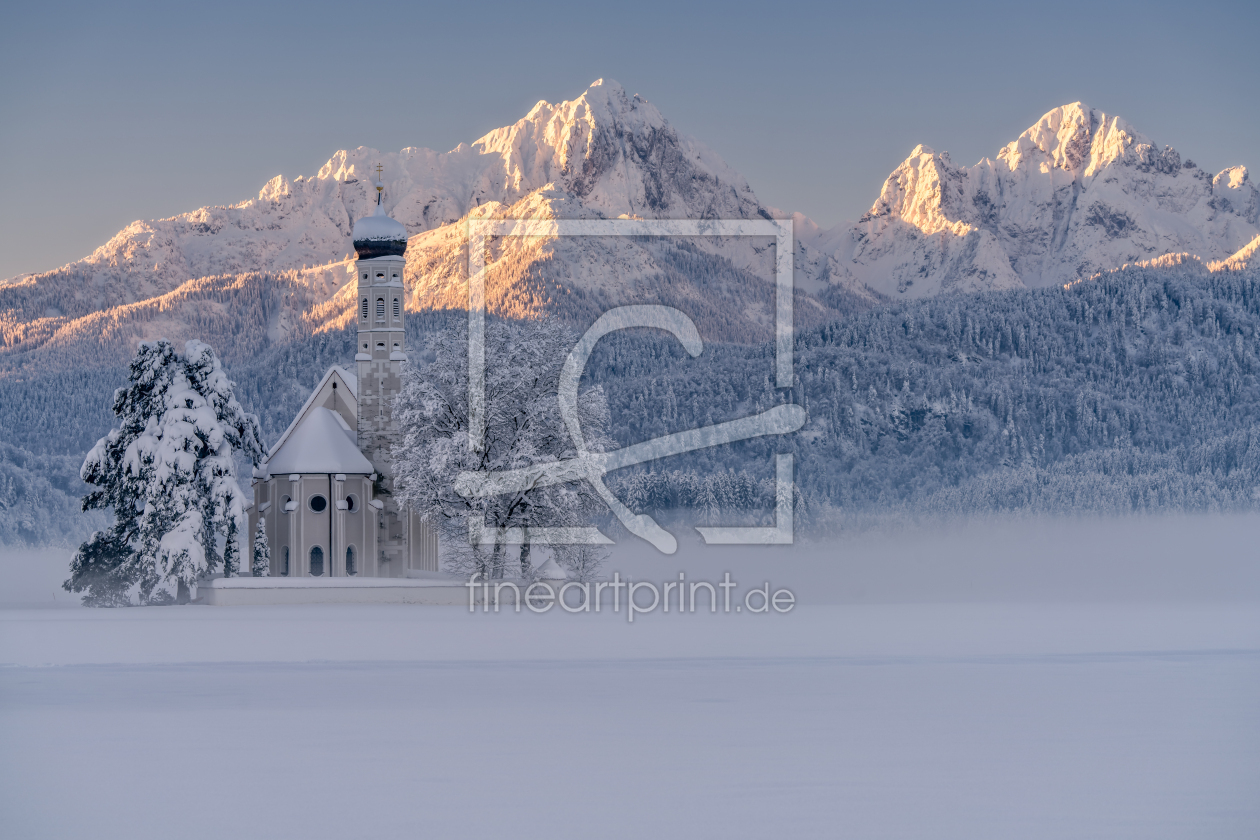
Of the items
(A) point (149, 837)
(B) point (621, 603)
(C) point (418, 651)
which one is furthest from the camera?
(B) point (621, 603)

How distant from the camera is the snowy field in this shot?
19547 millimetres

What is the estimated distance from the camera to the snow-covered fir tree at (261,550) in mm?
73750

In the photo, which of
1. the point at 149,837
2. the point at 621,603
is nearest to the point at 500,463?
the point at 621,603

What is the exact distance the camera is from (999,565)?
138m

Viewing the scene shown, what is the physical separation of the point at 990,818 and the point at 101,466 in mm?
50550

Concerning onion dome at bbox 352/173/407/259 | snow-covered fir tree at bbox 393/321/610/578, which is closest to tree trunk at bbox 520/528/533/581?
snow-covered fir tree at bbox 393/321/610/578

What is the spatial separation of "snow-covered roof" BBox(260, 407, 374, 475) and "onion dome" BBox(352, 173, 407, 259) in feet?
27.1

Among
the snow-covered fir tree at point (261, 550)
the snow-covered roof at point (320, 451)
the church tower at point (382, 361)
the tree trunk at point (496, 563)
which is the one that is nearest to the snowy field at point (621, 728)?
the tree trunk at point (496, 563)

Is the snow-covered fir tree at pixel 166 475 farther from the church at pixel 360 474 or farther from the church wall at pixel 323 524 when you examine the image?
the church at pixel 360 474

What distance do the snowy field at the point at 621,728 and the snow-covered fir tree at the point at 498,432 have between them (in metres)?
6.81

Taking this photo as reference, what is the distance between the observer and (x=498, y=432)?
61.1m

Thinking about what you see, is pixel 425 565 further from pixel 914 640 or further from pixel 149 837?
pixel 149 837

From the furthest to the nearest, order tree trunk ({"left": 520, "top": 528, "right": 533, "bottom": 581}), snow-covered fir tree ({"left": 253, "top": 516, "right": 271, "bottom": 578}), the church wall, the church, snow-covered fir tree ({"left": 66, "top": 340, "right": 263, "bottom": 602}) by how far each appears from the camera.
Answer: snow-covered fir tree ({"left": 253, "top": 516, "right": 271, "bottom": 578}) → the church → the church wall → tree trunk ({"left": 520, "top": 528, "right": 533, "bottom": 581}) → snow-covered fir tree ({"left": 66, "top": 340, "right": 263, "bottom": 602})

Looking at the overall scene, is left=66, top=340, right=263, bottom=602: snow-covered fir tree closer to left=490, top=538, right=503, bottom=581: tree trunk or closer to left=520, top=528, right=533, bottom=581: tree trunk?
left=490, top=538, right=503, bottom=581: tree trunk
